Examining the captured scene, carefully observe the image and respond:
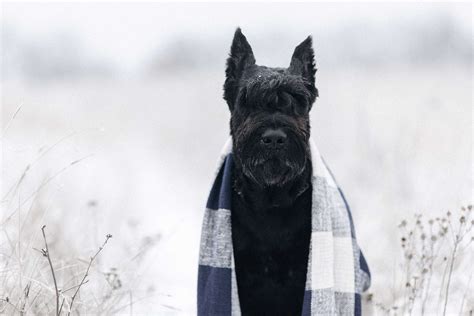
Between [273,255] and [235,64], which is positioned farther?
[235,64]

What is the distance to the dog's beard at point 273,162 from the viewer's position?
2.74 metres

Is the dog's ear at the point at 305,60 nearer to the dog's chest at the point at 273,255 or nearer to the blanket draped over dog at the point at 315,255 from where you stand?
the blanket draped over dog at the point at 315,255

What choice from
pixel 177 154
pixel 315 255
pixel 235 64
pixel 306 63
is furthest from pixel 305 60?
pixel 177 154

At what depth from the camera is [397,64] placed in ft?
40.5

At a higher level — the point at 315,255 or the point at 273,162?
the point at 273,162

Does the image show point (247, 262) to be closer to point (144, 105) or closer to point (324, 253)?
point (324, 253)

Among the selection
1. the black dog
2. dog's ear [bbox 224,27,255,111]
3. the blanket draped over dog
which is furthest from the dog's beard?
dog's ear [bbox 224,27,255,111]

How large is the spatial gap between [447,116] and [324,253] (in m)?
5.89

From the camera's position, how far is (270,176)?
9.14 feet

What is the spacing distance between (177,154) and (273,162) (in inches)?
259

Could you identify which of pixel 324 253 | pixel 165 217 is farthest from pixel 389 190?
pixel 324 253

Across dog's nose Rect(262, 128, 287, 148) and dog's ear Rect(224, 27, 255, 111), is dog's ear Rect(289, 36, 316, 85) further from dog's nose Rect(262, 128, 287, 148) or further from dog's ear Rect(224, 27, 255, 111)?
dog's nose Rect(262, 128, 287, 148)

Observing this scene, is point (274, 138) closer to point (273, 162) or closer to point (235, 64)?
point (273, 162)

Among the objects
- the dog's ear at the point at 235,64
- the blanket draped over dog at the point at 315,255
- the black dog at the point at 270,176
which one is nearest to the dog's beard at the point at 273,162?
the black dog at the point at 270,176
